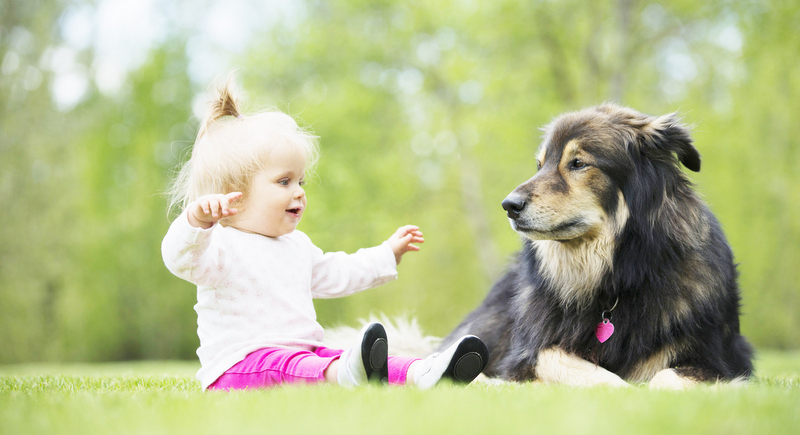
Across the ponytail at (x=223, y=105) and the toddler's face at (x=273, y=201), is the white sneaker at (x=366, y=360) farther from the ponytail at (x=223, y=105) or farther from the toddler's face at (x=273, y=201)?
the ponytail at (x=223, y=105)

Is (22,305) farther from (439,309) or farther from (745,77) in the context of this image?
(745,77)

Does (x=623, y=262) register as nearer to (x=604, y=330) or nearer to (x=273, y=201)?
(x=604, y=330)

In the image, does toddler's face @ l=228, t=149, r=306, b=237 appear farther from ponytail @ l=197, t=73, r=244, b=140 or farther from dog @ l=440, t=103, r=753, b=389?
dog @ l=440, t=103, r=753, b=389

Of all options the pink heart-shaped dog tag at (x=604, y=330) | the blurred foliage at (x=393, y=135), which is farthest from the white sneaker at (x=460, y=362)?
the blurred foliage at (x=393, y=135)

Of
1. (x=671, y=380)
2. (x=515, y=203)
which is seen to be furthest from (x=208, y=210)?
(x=671, y=380)

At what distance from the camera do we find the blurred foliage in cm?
1324

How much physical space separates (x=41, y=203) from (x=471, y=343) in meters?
13.4

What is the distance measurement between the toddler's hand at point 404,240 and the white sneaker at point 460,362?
1075 mm

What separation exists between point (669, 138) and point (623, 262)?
0.71m

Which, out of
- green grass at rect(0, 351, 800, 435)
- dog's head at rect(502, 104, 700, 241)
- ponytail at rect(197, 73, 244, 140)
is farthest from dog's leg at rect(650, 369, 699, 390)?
ponytail at rect(197, 73, 244, 140)

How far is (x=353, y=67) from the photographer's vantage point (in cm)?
1706

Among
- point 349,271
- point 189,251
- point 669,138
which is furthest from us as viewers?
point 349,271

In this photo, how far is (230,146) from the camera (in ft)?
10.5

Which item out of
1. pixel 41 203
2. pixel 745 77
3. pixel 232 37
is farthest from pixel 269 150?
pixel 232 37
